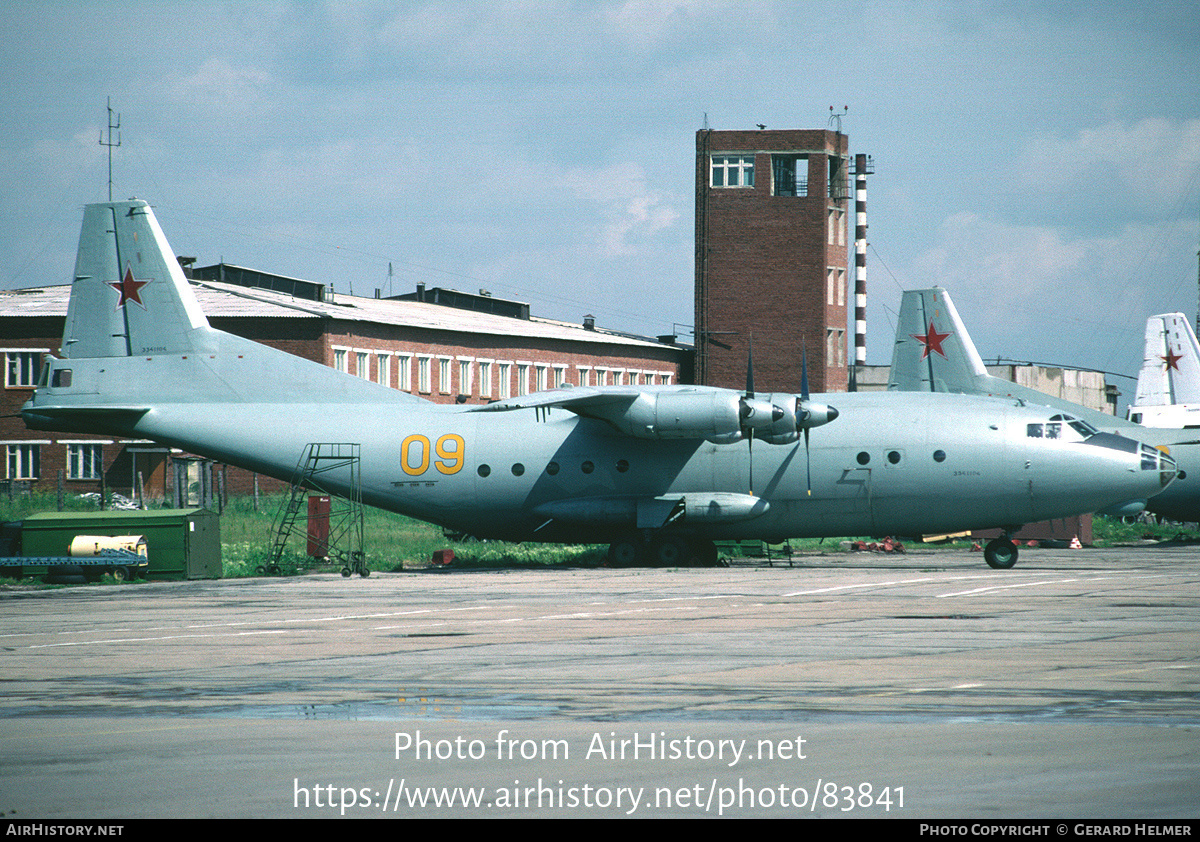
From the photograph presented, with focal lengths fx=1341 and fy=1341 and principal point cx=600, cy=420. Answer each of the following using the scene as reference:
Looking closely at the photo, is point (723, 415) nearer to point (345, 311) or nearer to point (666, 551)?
point (666, 551)

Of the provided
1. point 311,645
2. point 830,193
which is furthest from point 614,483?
point 830,193

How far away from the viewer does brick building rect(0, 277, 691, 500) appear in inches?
2758

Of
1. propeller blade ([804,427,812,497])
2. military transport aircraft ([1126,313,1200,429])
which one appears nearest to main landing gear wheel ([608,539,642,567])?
propeller blade ([804,427,812,497])

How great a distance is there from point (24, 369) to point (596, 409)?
46.1 meters

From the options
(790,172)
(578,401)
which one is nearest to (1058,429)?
(578,401)

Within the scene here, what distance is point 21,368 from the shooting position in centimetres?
7031

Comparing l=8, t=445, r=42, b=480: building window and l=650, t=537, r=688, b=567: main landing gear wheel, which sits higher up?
l=8, t=445, r=42, b=480: building window

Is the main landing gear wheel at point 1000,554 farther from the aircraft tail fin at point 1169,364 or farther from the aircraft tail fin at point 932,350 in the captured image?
the aircraft tail fin at point 1169,364

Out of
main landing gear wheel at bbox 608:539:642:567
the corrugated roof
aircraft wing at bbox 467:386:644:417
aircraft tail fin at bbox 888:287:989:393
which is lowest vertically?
main landing gear wheel at bbox 608:539:642:567

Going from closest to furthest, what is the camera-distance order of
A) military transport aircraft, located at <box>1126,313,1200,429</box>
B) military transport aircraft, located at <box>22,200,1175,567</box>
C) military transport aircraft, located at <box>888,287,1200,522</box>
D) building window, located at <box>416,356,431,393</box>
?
military transport aircraft, located at <box>22,200,1175,567</box>, military transport aircraft, located at <box>888,287,1200,522</box>, military transport aircraft, located at <box>1126,313,1200,429</box>, building window, located at <box>416,356,431,393</box>

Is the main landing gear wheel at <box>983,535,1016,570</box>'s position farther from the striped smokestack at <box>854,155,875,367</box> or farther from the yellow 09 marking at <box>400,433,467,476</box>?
the striped smokestack at <box>854,155,875,367</box>

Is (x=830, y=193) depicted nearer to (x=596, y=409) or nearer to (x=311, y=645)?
(x=596, y=409)

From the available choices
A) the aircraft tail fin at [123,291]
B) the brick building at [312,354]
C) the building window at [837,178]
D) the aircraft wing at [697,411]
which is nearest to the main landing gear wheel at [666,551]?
the aircraft wing at [697,411]

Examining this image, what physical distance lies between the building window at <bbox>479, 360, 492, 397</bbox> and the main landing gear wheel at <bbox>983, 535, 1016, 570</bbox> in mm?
49910
